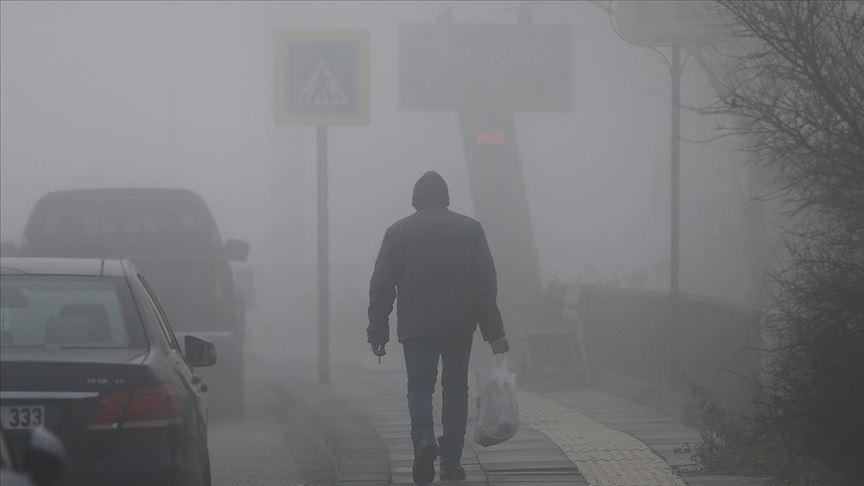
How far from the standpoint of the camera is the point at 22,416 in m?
5.91

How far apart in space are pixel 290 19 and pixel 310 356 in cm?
2183

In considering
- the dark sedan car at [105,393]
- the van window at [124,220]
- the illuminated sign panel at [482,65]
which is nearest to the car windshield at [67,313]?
the dark sedan car at [105,393]

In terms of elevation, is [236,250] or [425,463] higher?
[236,250]

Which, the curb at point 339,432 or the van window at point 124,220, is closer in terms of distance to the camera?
the curb at point 339,432

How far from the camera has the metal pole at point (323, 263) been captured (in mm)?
14906

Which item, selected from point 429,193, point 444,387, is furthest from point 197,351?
Answer: point 429,193

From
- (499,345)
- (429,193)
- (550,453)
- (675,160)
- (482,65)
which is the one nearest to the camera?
(499,345)

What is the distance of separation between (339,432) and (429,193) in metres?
2.28

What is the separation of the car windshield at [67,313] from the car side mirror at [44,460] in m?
3.13

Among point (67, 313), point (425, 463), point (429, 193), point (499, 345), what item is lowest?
point (425, 463)

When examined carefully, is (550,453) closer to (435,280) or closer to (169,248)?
(435,280)

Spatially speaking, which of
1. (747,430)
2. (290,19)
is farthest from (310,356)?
(290,19)

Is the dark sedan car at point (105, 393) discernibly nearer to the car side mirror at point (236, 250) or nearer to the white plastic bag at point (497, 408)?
the white plastic bag at point (497, 408)

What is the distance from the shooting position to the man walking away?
8.73m
